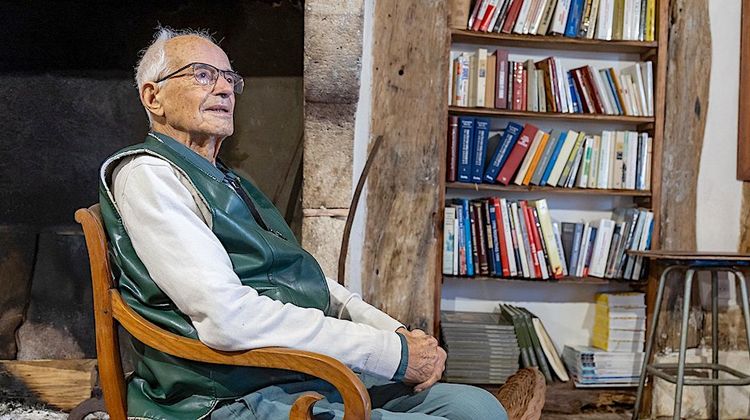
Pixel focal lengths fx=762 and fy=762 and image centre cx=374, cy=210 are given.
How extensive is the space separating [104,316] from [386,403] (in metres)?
0.57

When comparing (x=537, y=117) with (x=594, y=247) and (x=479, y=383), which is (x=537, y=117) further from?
(x=479, y=383)

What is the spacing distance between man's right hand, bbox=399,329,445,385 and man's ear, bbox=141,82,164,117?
678 millimetres

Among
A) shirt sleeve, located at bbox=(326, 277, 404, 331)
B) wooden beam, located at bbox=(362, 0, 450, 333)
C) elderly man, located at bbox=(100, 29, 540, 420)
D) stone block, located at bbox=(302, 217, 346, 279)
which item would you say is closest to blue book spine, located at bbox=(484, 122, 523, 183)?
wooden beam, located at bbox=(362, 0, 450, 333)

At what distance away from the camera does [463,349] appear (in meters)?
3.02

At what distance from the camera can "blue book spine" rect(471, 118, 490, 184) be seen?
125 inches

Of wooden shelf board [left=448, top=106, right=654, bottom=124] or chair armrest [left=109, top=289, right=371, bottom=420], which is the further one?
wooden shelf board [left=448, top=106, right=654, bottom=124]

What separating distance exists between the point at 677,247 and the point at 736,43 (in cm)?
92

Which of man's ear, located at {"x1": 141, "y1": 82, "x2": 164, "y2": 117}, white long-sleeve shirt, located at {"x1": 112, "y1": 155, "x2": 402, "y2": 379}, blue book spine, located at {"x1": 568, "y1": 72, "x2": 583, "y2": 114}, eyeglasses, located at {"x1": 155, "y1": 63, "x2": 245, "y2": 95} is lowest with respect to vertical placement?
white long-sleeve shirt, located at {"x1": 112, "y1": 155, "x2": 402, "y2": 379}

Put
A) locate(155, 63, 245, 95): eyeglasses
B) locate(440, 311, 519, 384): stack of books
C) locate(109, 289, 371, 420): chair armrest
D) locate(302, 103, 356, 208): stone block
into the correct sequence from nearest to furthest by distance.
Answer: locate(109, 289, 371, 420): chair armrest → locate(155, 63, 245, 95): eyeglasses → locate(302, 103, 356, 208): stone block → locate(440, 311, 519, 384): stack of books

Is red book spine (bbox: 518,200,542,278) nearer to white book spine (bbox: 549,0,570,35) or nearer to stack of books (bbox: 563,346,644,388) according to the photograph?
stack of books (bbox: 563,346,644,388)

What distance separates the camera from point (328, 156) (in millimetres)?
2830

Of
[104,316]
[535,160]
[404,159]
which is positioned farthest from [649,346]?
[104,316]

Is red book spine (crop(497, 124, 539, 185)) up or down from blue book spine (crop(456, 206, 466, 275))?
up

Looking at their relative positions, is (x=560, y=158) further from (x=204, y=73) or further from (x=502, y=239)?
(x=204, y=73)
